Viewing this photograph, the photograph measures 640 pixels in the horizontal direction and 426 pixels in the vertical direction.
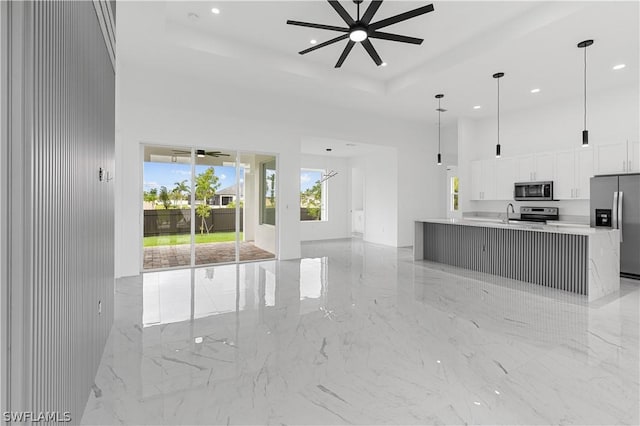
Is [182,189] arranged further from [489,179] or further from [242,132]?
[489,179]

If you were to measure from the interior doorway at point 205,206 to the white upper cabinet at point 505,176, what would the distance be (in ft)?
16.0

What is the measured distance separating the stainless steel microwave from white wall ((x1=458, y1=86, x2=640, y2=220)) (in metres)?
0.36

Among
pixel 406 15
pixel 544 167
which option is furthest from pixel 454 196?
pixel 406 15

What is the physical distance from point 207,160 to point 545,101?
6662 millimetres

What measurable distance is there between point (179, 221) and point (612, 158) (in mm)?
7473

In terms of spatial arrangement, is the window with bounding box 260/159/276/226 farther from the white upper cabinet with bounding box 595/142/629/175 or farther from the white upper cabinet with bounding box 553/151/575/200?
the white upper cabinet with bounding box 595/142/629/175

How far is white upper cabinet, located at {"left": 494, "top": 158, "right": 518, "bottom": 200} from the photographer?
7086mm

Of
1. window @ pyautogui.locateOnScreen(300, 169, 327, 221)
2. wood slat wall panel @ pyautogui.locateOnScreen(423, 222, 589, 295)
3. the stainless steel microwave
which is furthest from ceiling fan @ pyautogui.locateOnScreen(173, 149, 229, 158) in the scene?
the stainless steel microwave

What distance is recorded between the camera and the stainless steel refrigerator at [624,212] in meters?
5.15

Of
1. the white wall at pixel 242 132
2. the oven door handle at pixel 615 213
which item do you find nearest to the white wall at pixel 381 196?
the white wall at pixel 242 132

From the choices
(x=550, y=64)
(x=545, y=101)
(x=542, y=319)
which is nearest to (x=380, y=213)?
(x=545, y=101)

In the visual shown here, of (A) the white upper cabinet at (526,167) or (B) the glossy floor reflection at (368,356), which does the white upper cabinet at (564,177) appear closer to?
(A) the white upper cabinet at (526,167)

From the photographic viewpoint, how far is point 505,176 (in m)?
7.23

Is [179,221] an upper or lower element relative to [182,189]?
lower
